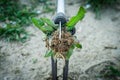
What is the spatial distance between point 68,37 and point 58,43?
12 cm

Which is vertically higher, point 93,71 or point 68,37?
point 68,37

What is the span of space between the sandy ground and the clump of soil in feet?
3.26

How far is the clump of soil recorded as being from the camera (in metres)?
2.26

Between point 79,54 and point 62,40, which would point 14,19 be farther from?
point 62,40

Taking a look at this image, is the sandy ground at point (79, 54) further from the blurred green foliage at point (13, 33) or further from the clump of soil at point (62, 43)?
the clump of soil at point (62, 43)

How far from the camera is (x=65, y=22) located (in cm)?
240

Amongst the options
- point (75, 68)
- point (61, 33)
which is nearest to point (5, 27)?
point (75, 68)

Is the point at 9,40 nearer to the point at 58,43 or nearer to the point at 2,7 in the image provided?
the point at 2,7

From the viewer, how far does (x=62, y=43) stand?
2.25 meters

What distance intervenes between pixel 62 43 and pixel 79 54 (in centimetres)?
140

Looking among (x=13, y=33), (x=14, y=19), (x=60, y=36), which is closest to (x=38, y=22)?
(x=60, y=36)

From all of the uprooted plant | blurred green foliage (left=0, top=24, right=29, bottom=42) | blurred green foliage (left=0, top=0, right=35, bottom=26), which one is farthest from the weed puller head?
blurred green foliage (left=0, top=0, right=35, bottom=26)

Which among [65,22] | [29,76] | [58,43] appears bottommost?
[29,76]

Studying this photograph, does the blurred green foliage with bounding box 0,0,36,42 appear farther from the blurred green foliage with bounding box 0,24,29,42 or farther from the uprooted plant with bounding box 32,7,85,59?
the uprooted plant with bounding box 32,7,85,59
